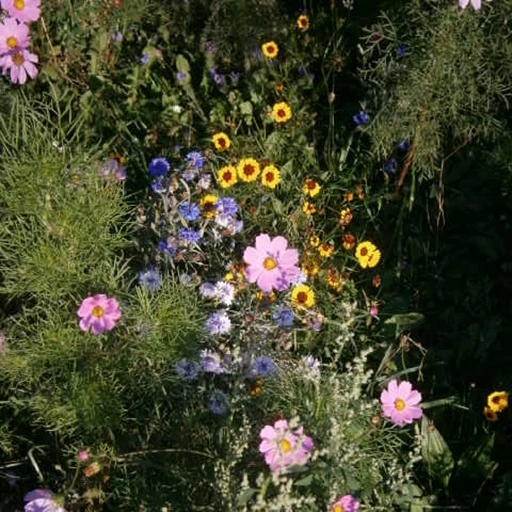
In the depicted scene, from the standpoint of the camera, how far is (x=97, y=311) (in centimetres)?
187

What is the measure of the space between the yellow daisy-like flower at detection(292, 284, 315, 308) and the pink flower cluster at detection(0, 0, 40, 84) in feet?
3.38

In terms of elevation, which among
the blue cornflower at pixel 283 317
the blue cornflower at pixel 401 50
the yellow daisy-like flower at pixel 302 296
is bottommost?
the blue cornflower at pixel 283 317

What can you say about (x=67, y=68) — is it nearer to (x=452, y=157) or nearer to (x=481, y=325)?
(x=452, y=157)

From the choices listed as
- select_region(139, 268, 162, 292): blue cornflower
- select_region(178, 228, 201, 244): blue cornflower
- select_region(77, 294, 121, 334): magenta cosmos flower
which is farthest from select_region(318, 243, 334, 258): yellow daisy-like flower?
select_region(77, 294, 121, 334): magenta cosmos flower

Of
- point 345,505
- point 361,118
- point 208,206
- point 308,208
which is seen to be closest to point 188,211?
point 208,206

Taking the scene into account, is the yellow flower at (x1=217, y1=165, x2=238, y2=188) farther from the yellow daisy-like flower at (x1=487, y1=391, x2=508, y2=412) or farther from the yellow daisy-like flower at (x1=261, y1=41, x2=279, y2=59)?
the yellow daisy-like flower at (x1=487, y1=391, x2=508, y2=412)

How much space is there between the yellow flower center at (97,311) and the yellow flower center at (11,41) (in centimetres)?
103

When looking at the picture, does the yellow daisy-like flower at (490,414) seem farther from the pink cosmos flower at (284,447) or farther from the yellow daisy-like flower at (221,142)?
the yellow daisy-like flower at (221,142)

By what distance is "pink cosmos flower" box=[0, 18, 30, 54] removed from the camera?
2.49 metres

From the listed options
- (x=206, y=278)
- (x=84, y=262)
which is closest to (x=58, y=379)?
(x=84, y=262)

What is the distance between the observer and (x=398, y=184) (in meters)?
2.65

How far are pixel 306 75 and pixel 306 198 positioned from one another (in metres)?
0.50

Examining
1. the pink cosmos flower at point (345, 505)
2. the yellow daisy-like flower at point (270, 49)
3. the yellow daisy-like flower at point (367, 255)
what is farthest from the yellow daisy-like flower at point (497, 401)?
the yellow daisy-like flower at point (270, 49)

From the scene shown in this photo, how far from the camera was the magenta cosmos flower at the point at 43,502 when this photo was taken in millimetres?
1793
